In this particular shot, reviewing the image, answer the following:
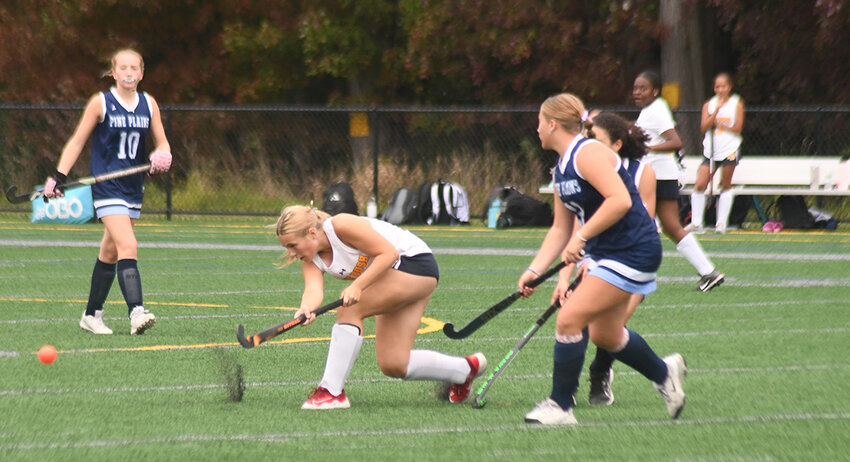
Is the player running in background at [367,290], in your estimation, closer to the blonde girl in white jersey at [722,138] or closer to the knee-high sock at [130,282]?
the knee-high sock at [130,282]

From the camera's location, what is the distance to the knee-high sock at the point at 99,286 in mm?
8578

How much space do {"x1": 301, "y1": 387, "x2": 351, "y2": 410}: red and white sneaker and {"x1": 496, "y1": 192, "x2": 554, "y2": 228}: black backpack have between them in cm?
1400

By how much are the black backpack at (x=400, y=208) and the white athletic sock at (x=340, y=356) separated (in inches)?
550

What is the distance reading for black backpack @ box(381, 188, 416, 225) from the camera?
2019cm

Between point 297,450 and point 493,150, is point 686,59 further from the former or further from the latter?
point 297,450

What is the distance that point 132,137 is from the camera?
340 inches

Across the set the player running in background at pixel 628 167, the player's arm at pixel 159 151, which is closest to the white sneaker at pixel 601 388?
the player running in background at pixel 628 167

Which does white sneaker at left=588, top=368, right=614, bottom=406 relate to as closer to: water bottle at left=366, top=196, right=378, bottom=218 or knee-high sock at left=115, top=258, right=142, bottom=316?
knee-high sock at left=115, top=258, right=142, bottom=316

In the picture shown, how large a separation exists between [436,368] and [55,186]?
11.5 ft

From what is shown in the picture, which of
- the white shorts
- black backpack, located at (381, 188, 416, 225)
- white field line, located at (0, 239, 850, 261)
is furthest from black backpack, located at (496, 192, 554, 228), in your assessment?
the white shorts

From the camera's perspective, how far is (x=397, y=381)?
6.81 meters

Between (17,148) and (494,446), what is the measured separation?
21.5 metres

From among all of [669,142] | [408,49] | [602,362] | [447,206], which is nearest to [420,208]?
[447,206]

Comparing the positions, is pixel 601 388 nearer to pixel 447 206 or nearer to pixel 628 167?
pixel 628 167
